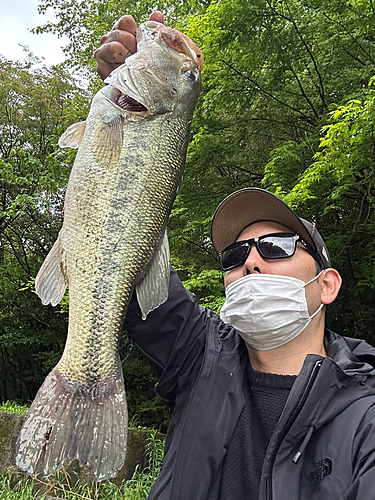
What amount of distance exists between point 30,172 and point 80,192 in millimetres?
9355

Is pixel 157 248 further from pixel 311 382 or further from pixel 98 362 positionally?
pixel 311 382

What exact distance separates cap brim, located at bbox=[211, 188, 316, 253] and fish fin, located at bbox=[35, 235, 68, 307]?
84cm

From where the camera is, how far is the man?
5.14 ft

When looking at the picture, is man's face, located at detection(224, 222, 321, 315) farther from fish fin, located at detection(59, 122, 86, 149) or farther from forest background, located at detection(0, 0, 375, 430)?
forest background, located at detection(0, 0, 375, 430)

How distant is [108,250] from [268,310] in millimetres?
784

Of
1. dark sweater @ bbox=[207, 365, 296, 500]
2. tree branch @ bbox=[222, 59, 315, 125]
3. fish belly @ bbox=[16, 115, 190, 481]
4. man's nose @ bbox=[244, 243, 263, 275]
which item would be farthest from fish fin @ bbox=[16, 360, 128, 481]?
tree branch @ bbox=[222, 59, 315, 125]

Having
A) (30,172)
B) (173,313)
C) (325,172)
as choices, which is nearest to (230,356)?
(173,313)

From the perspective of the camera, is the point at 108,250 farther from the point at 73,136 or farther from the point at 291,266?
the point at 291,266

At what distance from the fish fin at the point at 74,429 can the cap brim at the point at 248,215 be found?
0.98 meters

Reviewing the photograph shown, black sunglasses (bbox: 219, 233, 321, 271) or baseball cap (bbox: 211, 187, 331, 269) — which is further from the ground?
baseball cap (bbox: 211, 187, 331, 269)

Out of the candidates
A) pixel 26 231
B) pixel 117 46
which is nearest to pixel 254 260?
pixel 117 46

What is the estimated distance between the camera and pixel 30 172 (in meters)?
10.5

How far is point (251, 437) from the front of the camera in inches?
70.6

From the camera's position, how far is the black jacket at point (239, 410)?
59.5 inches
